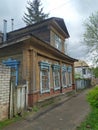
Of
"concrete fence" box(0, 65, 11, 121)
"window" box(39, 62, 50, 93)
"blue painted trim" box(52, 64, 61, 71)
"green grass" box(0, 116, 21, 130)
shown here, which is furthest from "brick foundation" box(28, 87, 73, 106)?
"concrete fence" box(0, 65, 11, 121)

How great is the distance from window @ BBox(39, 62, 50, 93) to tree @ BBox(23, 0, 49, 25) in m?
28.9

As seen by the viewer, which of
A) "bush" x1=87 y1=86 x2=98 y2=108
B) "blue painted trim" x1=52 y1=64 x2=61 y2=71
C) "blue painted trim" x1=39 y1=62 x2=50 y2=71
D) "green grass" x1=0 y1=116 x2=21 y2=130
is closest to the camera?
"green grass" x1=0 y1=116 x2=21 y2=130

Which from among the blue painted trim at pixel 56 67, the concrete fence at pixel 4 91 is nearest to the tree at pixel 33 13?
the blue painted trim at pixel 56 67

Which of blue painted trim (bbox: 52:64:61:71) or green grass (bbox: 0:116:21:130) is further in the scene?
blue painted trim (bbox: 52:64:61:71)

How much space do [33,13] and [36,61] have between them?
104 feet

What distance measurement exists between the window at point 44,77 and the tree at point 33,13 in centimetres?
2893

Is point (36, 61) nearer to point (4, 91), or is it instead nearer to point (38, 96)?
point (38, 96)

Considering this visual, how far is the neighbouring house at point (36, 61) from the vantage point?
1070 centimetres

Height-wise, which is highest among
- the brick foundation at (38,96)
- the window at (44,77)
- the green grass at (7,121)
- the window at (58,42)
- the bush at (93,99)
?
the window at (58,42)

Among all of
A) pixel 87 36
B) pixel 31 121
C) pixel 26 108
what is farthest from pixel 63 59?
pixel 87 36

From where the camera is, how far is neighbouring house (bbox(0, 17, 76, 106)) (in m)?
10.7

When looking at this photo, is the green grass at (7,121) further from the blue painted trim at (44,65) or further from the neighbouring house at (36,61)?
the blue painted trim at (44,65)

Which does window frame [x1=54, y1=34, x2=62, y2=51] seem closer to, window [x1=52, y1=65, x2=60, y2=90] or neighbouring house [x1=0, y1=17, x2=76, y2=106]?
neighbouring house [x1=0, y1=17, x2=76, y2=106]

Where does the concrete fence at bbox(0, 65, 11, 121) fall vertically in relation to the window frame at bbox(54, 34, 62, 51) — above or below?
below
